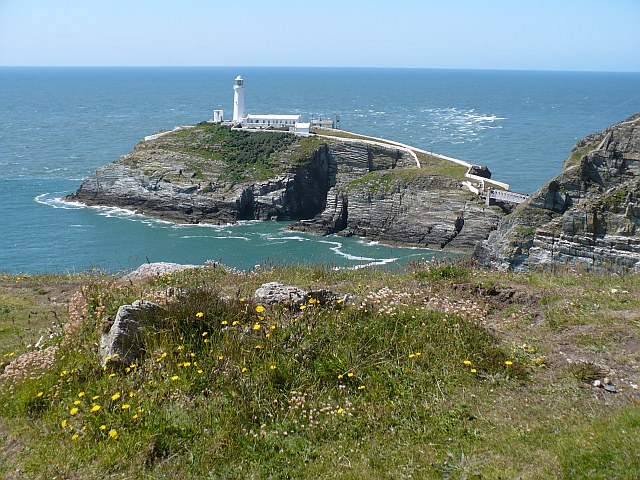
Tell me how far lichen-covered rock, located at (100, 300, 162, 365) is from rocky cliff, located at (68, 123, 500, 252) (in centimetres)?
4311

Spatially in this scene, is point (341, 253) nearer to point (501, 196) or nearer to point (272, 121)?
point (501, 196)

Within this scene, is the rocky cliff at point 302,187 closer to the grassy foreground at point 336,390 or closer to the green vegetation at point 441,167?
the green vegetation at point 441,167

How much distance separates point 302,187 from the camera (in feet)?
197

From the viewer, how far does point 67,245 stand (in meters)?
44.9

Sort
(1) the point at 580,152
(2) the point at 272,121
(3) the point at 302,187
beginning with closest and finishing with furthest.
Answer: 1. (1) the point at 580,152
2. (3) the point at 302,187
3. (2) the point at 272,121

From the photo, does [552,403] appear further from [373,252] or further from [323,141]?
[323,141]

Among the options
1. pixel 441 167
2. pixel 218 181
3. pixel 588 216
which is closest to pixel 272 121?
pixel 218 181

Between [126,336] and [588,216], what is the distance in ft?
89.4

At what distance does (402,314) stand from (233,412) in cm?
293

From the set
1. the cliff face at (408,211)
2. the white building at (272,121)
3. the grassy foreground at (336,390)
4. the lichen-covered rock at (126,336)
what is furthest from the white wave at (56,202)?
the lichen-covered rock at (126,336)

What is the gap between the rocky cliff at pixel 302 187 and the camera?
51.7 meters

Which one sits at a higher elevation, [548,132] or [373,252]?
[548,132]

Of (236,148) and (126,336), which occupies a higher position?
(126,336)

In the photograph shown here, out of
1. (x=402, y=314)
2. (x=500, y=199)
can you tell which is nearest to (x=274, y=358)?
(x=402, y=314)
